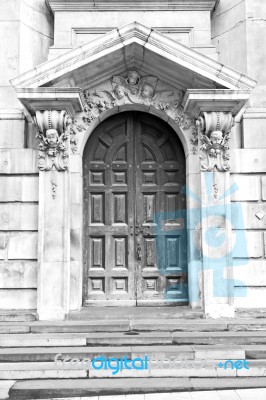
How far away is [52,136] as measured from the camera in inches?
340

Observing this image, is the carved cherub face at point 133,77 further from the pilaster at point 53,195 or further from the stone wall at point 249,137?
the stone wall at point 249,137

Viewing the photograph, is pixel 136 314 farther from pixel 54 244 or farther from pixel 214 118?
pixel 214 118

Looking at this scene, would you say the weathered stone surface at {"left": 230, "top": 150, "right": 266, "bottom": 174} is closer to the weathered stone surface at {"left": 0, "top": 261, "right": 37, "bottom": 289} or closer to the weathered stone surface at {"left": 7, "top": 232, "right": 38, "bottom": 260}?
the weathered stone surface at {"left": 7, "top": 232, "right": 38, "bottom": 260}

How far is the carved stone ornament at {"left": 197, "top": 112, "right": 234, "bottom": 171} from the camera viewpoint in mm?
8656

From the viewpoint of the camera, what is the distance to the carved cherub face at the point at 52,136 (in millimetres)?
8617

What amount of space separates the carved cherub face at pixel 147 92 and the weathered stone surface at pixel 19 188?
102 inches

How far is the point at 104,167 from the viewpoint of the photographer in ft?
31.3

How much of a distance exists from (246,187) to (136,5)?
4363 mm

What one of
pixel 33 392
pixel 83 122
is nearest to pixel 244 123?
pixel 83 122

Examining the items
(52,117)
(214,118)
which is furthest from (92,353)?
(214,118)

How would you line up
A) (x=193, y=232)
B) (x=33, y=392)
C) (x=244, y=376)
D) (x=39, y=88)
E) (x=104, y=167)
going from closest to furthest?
(x=33, y=392)
(x=244, y=376)
(x=39, y=88)
(x=193, y=232)
(x=104, y=167)

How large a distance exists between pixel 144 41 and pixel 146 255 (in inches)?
157

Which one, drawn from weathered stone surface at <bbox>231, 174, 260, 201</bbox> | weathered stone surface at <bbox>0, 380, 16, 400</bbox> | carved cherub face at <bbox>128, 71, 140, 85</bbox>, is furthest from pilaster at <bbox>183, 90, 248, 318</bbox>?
weathered stone surface at <bbox>0, 380, 16, 400</bbox>

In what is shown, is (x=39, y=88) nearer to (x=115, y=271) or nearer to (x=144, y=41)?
(x=144, y=41)
